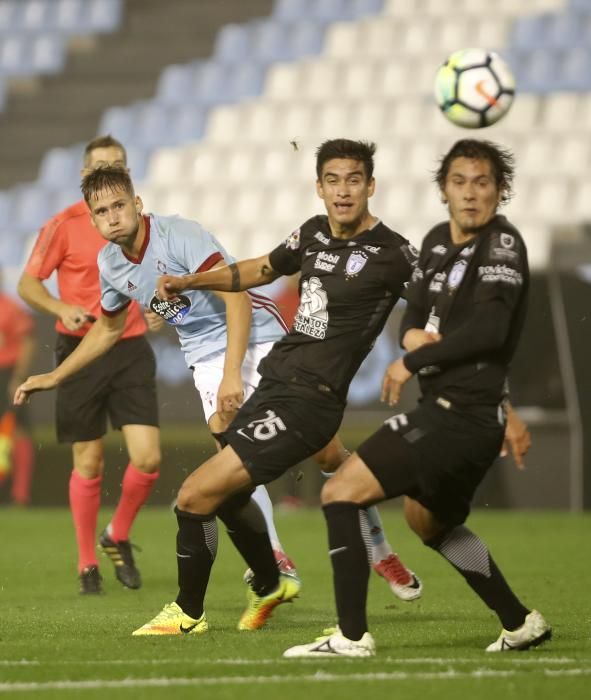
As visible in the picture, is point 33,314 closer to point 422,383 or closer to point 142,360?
point 142,360

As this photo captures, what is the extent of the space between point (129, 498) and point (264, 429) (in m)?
2.81

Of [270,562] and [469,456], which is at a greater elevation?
[469,456]

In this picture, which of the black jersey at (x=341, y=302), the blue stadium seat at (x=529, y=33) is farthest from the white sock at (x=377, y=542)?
the blue stadium seat at (x=529, y=33)

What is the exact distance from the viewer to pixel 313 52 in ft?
61.3

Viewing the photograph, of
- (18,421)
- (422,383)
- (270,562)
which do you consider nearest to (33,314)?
(18,421)

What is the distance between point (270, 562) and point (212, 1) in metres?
15.8

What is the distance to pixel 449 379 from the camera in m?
4.58

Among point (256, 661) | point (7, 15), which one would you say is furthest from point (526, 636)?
point (7, 15)

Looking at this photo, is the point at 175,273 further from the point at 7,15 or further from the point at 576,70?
the point at 7,15

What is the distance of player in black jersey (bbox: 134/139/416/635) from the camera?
5.02 metres

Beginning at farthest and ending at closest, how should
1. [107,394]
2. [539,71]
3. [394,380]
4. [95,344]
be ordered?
[539,71] < [107,394] < [95,344] < [394,380]

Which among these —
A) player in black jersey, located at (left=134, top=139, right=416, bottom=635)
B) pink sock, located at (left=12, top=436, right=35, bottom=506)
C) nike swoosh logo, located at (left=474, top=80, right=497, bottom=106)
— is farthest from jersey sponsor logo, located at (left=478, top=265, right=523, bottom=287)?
pink sock, located at (left=12, top=436, right=35, bottom=506)

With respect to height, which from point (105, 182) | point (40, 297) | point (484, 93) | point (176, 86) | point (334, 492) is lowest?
point (334, 492)

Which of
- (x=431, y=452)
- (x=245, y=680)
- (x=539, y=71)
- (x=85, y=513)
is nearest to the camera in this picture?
(x=245, y=680)
